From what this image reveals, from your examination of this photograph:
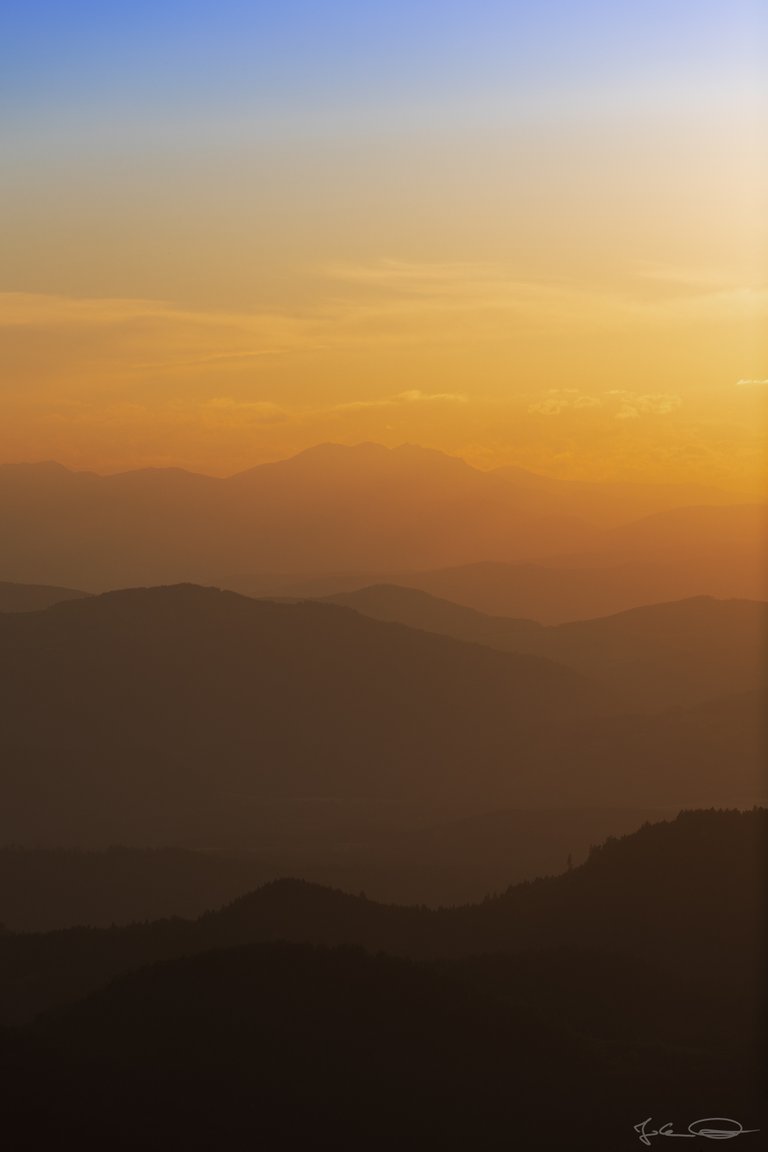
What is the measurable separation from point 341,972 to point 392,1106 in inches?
530

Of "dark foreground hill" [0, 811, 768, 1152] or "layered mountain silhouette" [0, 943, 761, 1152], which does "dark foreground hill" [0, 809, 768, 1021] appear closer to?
"dark foreground hill" [0, 811, 768, 1152]

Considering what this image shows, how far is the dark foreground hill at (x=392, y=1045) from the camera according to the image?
66.6 m

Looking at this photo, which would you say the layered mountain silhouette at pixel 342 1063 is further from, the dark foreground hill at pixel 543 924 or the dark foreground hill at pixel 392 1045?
the dark foreground hill at pixel 543 924

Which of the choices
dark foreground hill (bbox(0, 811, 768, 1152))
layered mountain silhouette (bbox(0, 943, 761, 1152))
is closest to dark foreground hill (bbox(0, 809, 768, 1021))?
dark foreground hill (bbox(0, 811, 768, 1152))

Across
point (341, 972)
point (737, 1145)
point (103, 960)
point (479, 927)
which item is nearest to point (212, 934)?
point (103, 960)
